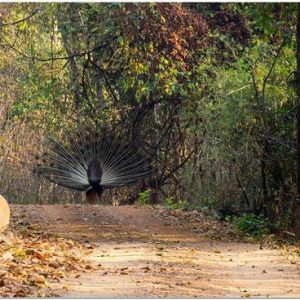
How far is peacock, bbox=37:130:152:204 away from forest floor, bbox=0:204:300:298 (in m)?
2.94

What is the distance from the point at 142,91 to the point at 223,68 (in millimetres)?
2255

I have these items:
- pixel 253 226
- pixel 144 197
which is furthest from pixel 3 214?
pixel 144 197

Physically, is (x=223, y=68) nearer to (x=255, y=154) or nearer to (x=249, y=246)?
(x=255, y=154)

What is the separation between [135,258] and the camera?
8.72 metres

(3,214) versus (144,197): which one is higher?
(144,197)

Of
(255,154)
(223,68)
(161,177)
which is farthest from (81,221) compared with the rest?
(161,177)

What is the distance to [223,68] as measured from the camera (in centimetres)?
1470

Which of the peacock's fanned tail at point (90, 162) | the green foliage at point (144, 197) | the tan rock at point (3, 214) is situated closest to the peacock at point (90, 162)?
the peacock's fanned tail at point (90, 162)

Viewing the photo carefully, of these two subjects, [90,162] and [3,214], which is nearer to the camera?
[3,214]

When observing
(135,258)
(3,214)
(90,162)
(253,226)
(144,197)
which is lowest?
(135,258)

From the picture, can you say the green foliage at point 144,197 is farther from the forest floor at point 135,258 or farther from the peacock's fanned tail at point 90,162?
the forest floor at point 135,258

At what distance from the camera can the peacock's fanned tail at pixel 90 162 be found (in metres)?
15.8

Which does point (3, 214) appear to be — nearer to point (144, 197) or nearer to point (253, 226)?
point (253, 226)

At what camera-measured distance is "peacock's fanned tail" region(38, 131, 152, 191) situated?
15758 mm
